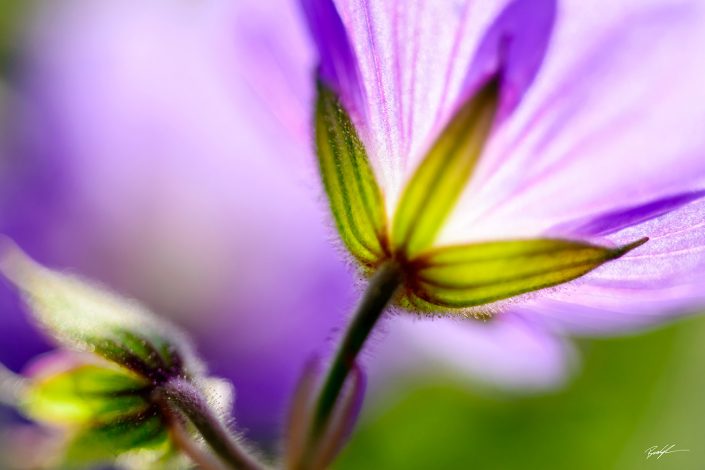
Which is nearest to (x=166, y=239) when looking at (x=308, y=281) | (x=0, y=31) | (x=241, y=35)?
(x=308, y=281)

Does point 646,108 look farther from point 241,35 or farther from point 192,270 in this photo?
point 192,270

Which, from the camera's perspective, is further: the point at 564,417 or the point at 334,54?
the point at 564,417

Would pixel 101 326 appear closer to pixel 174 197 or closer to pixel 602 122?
pixel 602 122

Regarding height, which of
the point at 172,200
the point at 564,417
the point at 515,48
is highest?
the point at 515,48

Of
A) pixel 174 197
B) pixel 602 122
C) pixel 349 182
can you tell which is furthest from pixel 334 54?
pixel 174 197

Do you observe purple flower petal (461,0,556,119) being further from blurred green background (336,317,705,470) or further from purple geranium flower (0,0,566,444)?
blurred green background (336,317,705,470)
